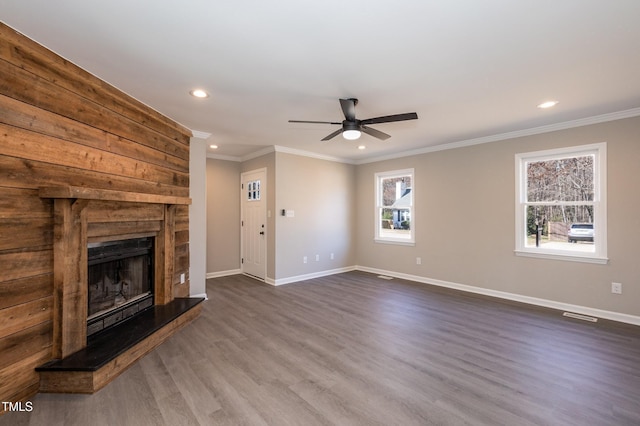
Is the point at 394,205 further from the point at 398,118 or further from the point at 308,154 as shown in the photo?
the point at 398,118

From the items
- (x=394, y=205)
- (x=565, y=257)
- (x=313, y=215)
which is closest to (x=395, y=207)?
(x=394, y=205)

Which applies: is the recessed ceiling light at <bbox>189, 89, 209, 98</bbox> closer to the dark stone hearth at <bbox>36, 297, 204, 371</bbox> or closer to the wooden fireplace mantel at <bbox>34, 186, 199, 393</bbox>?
the wooden fireplace mantel at <bbox>34, 186, 199, 393</bbox>

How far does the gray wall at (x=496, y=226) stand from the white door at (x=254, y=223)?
2.29 m

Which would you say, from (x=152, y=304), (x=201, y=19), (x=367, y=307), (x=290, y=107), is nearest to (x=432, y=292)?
(x=367, y=307)

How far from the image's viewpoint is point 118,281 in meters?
3.06

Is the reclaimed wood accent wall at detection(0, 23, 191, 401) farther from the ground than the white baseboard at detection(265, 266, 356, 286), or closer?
farther from the ground

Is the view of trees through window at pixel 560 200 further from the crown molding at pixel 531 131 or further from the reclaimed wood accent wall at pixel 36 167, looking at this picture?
the reclaimed wood accent wall at pixel 36 167

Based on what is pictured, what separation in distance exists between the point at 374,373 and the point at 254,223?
4.07m

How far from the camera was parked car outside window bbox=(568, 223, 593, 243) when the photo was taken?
12.9 ft

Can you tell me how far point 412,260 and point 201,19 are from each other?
5116mm

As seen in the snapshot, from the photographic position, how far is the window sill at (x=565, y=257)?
376 cm

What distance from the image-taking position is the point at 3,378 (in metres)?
1.91

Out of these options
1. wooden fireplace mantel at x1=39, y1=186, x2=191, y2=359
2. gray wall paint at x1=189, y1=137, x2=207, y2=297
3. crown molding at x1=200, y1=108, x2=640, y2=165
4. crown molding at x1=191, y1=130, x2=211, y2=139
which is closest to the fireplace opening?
wooden fireplace mantel at x1=39, y1=186, x2=191, y2=359

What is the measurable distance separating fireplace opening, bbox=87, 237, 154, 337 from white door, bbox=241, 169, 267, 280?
2.39 m
